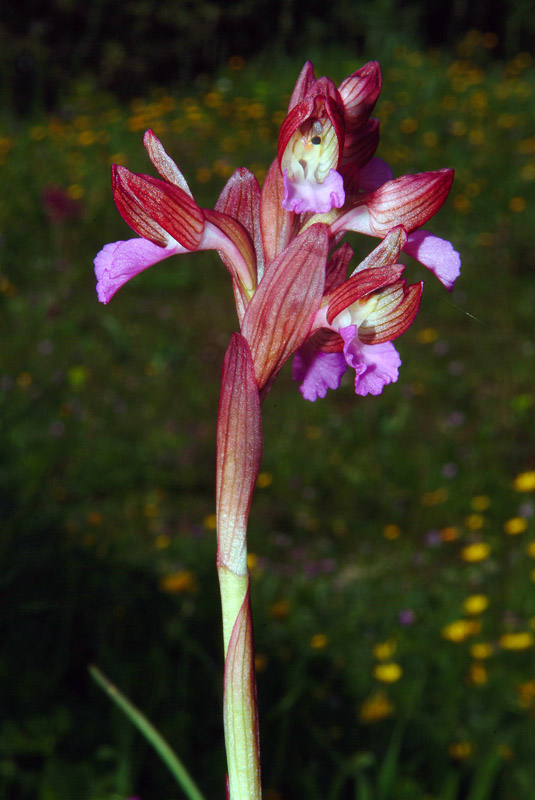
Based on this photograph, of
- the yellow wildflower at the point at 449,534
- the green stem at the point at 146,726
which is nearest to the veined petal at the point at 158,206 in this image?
the green stem at the point at 146,726

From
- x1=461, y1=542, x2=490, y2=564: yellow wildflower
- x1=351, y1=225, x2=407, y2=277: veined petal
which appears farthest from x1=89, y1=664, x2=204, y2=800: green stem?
x1=461, y1=542, x2=490, y2=564: yellow wildflower

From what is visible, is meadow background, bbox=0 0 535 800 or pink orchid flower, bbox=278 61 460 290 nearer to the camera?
pink orchid flower, bbox=278 61 460 290

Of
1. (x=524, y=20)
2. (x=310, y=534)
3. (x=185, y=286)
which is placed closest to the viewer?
(x=310, y=534)

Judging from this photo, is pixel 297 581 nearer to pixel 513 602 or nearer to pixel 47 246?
pixel 513 602

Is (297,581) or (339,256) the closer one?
(339,256)

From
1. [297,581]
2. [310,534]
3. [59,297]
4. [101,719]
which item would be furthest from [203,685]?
[59,297]

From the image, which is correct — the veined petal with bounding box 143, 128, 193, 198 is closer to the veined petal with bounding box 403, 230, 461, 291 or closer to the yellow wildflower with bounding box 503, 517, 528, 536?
the veined petal with bounding box 403, 230, 461, 291

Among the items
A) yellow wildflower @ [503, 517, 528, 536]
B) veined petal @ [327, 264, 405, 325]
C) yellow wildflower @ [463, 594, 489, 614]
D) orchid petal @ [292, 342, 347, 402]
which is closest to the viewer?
veined petal @ [327, 264, 405, 325]
